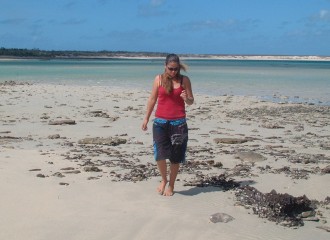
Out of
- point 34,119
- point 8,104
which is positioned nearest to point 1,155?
point 34,119

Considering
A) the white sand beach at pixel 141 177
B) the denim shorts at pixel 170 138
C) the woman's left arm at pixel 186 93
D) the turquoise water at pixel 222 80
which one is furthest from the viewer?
the turquoise water at pixel 222 80

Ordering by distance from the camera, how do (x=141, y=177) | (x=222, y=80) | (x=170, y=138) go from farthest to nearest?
(x=222, y=80)
(x=141, y=177)
(x=170, y=138)

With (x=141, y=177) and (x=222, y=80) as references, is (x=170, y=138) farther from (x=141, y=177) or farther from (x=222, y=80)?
(x=222, y=80)

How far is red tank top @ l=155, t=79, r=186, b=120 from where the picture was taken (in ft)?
16.9

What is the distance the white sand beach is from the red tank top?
879mm

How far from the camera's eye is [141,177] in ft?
19.5

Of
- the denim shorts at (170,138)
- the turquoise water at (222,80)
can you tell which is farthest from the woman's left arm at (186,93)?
the turquoise water at (222,80)

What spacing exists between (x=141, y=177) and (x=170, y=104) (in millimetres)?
1213

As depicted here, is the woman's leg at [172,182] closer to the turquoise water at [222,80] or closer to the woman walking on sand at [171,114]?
the woman walking on sand at [171,114]

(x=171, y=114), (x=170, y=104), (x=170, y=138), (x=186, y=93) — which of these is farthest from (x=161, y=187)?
(x=186, y=93)

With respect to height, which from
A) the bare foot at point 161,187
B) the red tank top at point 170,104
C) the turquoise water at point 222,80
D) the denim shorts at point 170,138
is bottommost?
the turquoise water at point 222,80

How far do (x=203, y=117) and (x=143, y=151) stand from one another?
4979 mm

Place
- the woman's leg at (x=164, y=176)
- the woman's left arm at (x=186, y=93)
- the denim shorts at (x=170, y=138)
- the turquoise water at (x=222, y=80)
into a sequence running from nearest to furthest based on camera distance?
the woman's left arm at (x=186, y=93)
the denim shorts at (x=170, y=138)
the woman's leg at (x=164, y=176)
the turquoise water at (x=222, y=80)

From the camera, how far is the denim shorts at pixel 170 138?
5.21 m
